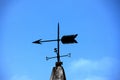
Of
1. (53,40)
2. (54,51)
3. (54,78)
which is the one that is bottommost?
(54,78)

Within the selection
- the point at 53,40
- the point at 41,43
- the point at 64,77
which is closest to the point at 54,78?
the point at 64,77

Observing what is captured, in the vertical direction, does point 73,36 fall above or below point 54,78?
above

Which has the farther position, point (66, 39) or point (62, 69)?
point (66, 39)

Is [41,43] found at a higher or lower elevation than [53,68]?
higher

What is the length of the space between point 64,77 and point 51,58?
2.51 feet

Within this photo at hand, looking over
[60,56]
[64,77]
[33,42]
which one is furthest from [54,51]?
[33,42]

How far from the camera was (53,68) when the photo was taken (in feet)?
13.4

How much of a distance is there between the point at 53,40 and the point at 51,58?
1.72 feet

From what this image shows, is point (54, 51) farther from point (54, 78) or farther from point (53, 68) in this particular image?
point (54, 78)

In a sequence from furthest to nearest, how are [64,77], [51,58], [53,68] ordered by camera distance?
[51,58] → [53,68] → [64,77]

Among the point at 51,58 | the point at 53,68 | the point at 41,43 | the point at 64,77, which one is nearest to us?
the point at 64,77

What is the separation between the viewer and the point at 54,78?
387 cm

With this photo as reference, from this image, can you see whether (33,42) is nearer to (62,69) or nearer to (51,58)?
(51,58)

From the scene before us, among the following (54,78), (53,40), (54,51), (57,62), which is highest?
(53,40)
